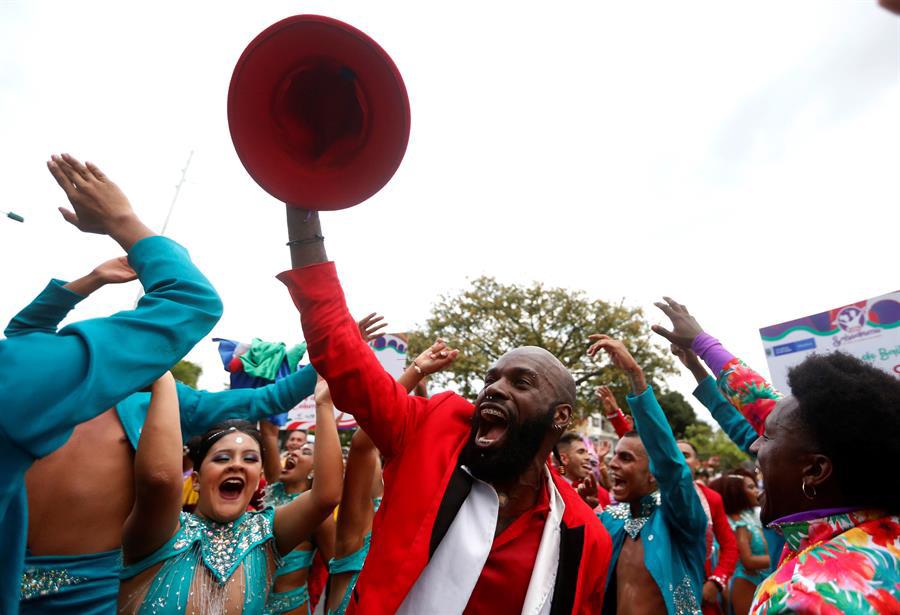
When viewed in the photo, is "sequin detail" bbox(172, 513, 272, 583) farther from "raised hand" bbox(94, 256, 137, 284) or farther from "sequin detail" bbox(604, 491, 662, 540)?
"sequin detail" bbox(604, 491, 662, 540)

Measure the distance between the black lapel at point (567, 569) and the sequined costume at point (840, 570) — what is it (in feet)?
2.23

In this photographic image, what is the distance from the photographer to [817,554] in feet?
4.57

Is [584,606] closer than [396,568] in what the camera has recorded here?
No

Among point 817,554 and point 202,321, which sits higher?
point 202,321

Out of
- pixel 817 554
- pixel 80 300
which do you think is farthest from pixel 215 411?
pixel 817 554

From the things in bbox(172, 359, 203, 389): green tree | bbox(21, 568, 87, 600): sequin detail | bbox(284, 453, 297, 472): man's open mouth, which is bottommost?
bbox(172, 359, 203, 389): green tree

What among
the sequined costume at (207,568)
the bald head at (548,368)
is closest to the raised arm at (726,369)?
the bald head at (548,368)

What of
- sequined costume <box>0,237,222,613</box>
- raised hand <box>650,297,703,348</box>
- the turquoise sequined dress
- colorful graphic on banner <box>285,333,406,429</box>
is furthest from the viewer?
colorful graphic on banner <box>285,333,406,429</box>

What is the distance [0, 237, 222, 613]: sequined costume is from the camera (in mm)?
1073

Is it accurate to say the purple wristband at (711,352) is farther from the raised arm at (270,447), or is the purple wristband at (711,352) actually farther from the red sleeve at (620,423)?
the raised arm at (270,447)

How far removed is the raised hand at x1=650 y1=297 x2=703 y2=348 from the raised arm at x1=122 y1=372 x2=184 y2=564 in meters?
2.66

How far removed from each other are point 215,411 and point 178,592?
3.21ft

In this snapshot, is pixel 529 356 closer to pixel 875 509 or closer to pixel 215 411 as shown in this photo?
pixel 875 509

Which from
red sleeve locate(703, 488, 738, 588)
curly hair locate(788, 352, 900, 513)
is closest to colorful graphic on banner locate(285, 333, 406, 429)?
red sleeve locate(703, 488, 738, 588)
